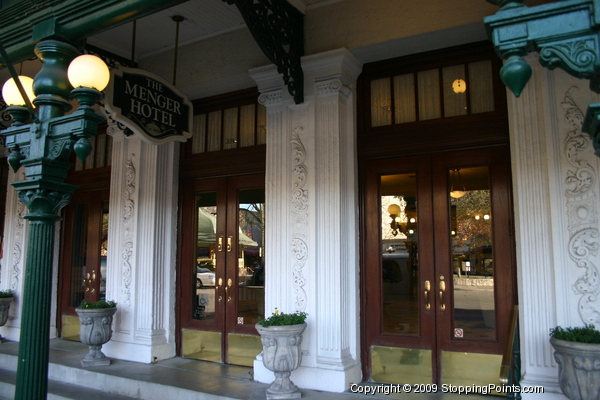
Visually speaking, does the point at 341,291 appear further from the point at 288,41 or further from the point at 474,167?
the point at 288,41

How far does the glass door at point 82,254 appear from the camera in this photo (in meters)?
7.55

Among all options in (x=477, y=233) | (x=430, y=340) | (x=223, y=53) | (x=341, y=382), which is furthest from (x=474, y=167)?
(x=223, y=53)

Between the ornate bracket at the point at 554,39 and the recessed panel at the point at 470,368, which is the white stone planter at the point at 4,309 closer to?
the recessed panel at the point at 470,368

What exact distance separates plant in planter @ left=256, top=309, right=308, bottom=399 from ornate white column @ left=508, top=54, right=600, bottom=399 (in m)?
2.09

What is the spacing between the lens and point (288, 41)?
17.3 feet

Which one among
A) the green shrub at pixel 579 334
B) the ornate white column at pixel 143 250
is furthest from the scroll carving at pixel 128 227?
the green shrub at pixel 579 334

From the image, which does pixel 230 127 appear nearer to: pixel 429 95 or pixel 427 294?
pixel 429 95

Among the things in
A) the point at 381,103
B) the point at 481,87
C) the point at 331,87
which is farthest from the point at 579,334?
the point at 331,87

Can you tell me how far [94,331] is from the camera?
6.16m

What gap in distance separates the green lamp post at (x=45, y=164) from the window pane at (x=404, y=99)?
3184 millimetres

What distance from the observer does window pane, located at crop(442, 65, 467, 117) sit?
511 cm

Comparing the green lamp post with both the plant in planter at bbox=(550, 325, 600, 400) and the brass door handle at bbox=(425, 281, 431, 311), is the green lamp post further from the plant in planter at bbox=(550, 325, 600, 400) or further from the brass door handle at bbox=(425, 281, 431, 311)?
the plant in planter at bbox=(550, 325, 600, 400)

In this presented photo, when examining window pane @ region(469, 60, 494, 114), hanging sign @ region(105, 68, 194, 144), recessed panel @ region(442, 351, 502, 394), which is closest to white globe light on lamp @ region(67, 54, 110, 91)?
hanging sign @ region(105, 68, 194, 144)

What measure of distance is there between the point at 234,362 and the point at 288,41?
13.3ft
